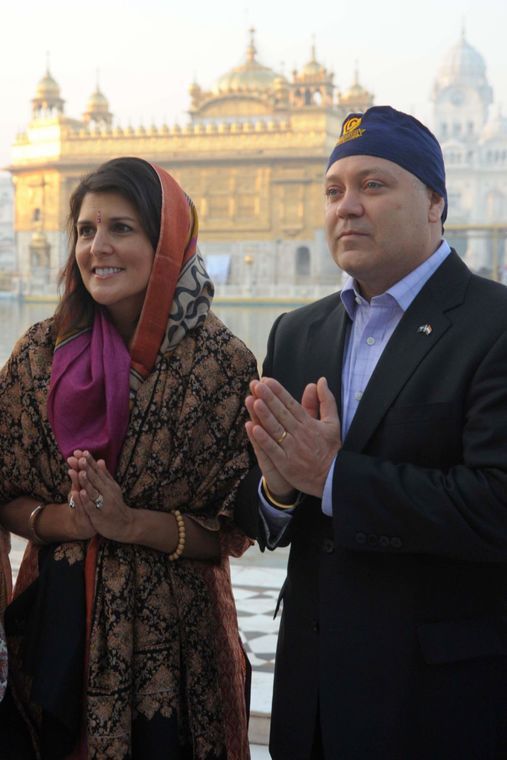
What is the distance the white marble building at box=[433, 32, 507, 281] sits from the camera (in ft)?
110

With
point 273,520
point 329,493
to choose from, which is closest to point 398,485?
point 329,493

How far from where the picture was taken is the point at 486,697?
93 centimetres

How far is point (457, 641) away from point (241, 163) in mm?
26776

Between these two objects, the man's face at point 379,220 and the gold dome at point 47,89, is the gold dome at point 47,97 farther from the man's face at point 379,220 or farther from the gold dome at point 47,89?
the man's face at point 379,220

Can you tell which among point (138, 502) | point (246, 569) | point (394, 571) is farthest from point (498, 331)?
point (246, 569)

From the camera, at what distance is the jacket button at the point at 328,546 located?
3.19ft

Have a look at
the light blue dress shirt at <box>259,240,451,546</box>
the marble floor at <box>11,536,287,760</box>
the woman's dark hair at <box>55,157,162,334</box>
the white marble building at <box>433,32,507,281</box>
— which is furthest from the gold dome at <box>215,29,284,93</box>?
the light blue dress shirt at <box>259,240,451,546</box>

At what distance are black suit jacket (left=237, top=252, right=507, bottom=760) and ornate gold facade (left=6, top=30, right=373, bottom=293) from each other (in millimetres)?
24571

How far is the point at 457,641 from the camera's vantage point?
92 centimetres

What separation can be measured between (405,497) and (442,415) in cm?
8

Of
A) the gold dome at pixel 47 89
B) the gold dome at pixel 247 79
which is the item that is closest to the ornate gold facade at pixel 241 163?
the gold dome at pixel 247 79

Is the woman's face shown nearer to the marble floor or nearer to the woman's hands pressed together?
the woman's hands pressed together

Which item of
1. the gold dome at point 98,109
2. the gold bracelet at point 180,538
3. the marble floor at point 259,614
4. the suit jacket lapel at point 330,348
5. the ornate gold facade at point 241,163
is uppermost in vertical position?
the gold dome at point 98,109

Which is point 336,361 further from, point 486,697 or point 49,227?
point 49,227
